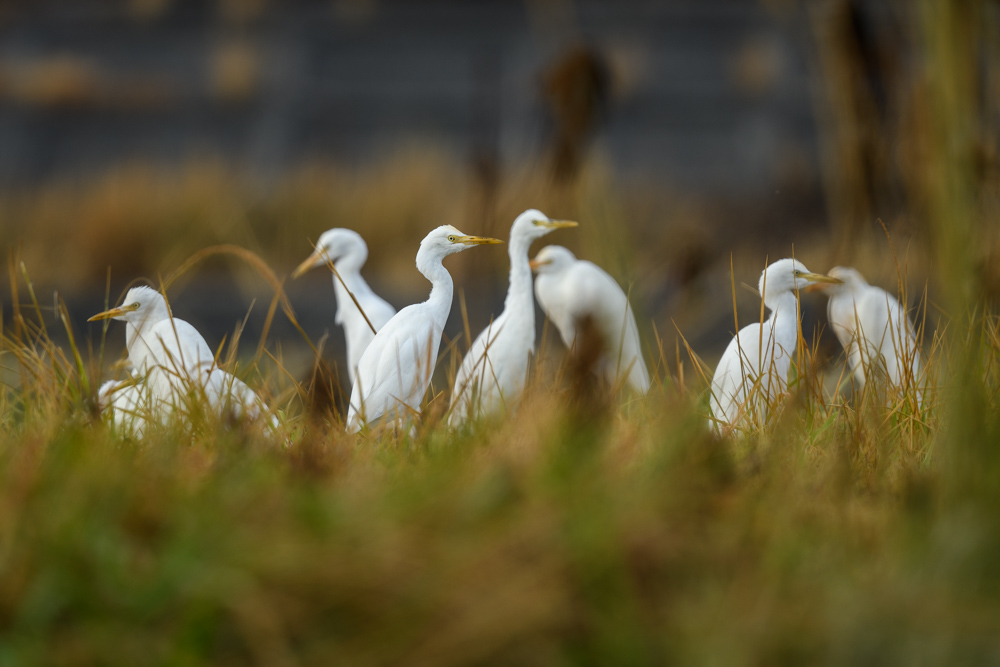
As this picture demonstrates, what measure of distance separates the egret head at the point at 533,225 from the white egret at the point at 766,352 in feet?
1.06

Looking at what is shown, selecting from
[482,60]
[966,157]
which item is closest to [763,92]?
[482,60]

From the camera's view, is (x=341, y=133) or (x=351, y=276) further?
(x=341, y=133)

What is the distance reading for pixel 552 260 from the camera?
1.75 m

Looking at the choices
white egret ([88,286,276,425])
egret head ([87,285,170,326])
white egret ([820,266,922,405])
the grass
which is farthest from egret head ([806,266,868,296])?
egret head ([87,285,170,326])

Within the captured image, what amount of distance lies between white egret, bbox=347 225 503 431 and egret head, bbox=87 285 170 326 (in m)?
0.31

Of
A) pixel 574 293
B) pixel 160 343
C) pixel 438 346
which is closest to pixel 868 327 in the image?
pixel 574 293

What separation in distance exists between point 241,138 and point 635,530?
17.3 ft

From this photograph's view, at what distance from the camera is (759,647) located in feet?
2.24

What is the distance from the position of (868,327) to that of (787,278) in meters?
0.38

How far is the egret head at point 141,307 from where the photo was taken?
4.21 feet

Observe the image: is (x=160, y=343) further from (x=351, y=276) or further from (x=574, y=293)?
(x=574, y=293)

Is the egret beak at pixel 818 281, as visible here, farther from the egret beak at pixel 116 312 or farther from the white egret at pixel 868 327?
the egret beak at pixel 116 312

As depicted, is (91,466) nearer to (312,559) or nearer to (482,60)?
(312,559)

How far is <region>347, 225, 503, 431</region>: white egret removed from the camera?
3.92 ft
